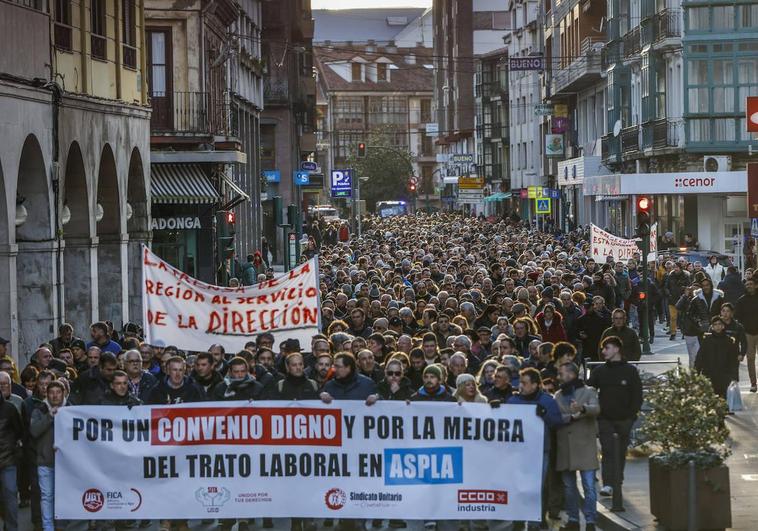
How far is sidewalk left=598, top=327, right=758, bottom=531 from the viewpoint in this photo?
14.3m

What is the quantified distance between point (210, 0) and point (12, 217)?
18789mm

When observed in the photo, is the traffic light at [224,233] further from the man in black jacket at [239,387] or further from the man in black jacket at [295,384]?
the man in black jacket at [295,384]

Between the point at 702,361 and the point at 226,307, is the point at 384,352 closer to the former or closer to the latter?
the point at 226,307

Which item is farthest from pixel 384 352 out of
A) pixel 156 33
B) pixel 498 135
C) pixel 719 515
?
pixel 498 135

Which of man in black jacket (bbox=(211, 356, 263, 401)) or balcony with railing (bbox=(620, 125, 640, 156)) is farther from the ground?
balcony with railing (bbox=(620, 125, 640, 156))

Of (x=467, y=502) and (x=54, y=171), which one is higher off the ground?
(x=54, y=171)

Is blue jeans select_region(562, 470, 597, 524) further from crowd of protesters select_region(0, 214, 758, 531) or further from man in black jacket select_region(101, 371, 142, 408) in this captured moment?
man in black jacket select_region(101, 371, 142, 408)

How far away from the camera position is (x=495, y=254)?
43.6 metres

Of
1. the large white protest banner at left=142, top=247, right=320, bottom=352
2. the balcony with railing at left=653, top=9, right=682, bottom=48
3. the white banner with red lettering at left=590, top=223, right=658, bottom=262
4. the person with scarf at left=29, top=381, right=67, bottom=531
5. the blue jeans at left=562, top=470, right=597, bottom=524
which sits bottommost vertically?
the blue jeans at left=562, top=470, right=597, bottom=524

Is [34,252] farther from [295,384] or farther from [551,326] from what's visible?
[295,384]

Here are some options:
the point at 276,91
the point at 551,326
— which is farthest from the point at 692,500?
the point at 276,91

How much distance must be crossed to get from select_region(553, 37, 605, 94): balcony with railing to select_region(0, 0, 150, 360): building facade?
3646cm

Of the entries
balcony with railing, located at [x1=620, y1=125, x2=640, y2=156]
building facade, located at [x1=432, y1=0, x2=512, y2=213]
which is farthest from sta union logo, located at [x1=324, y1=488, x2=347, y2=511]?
building facade, located at [x1=432, y1=0, x2=512, y2=213]

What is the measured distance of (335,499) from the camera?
13.8 meters
